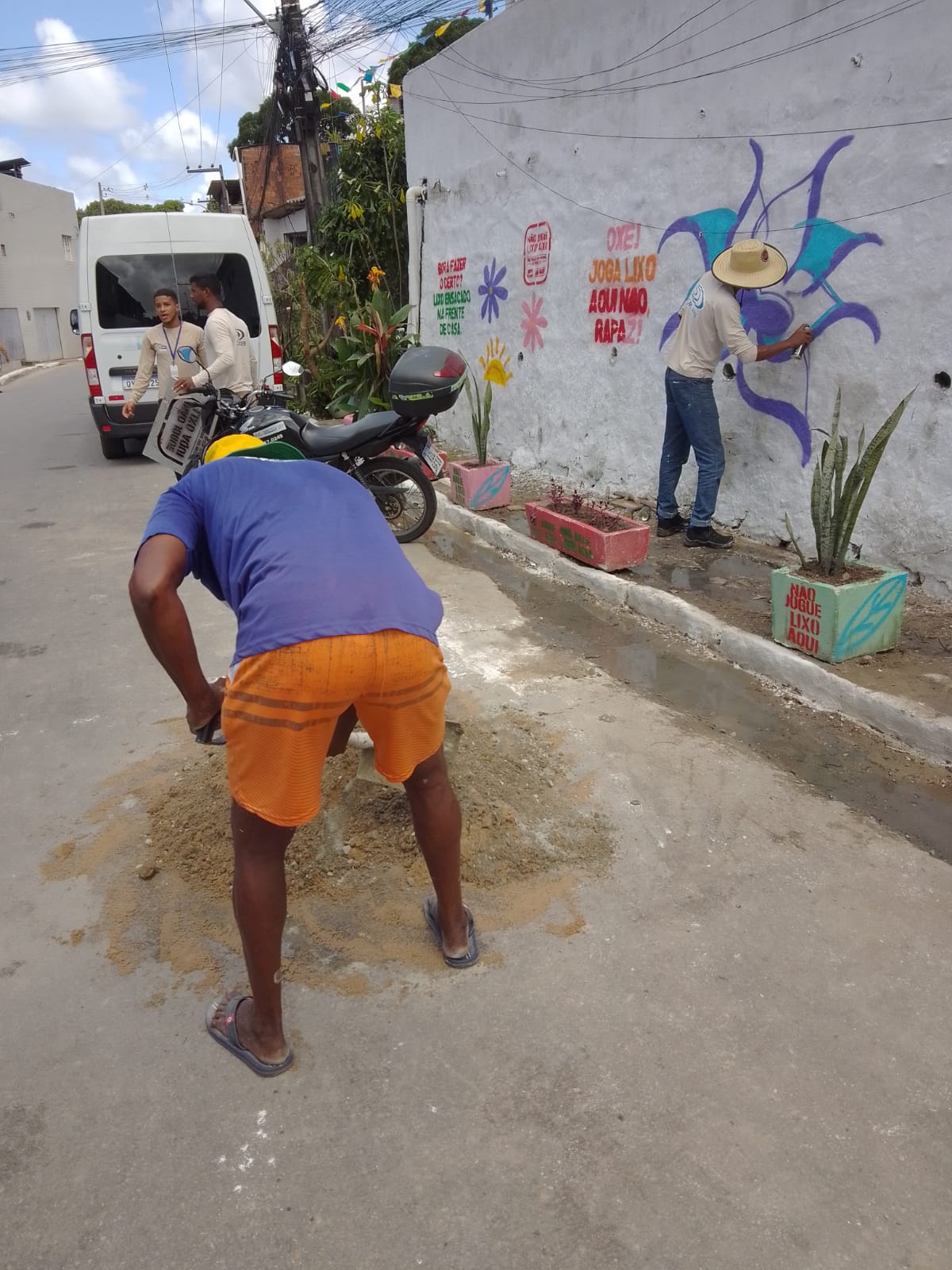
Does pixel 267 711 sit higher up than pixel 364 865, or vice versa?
pixel 267 711

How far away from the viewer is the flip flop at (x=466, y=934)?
2.46 meters

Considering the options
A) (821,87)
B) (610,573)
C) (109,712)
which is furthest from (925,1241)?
(821,87)

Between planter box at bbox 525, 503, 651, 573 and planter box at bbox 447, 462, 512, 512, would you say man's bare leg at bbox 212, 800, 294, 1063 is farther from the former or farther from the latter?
planter box at bbox 447, 462, 512, 512

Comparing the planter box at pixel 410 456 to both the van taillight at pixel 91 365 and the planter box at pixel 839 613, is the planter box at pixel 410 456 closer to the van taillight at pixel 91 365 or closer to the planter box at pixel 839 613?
the planter box at pixel 839 613

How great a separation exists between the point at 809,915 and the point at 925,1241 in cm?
98

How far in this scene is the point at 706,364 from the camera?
5.57 meters

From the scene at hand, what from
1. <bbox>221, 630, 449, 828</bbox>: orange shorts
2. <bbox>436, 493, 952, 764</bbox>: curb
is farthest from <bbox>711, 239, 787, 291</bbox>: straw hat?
<bbox>221, 630, 449, 828</bbox>: orange shorts

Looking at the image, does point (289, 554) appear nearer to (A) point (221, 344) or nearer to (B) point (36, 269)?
(A) point (221, 344)

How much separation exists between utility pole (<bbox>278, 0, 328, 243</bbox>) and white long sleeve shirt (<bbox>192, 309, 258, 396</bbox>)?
6.88 metres

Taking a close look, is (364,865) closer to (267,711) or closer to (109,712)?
(267,711)

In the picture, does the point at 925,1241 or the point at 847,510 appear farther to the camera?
the point at 847,510

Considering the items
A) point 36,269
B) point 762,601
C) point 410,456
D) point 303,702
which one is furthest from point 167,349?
point 36,269

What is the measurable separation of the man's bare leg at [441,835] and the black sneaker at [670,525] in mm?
4237

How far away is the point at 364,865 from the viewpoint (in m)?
2.86
